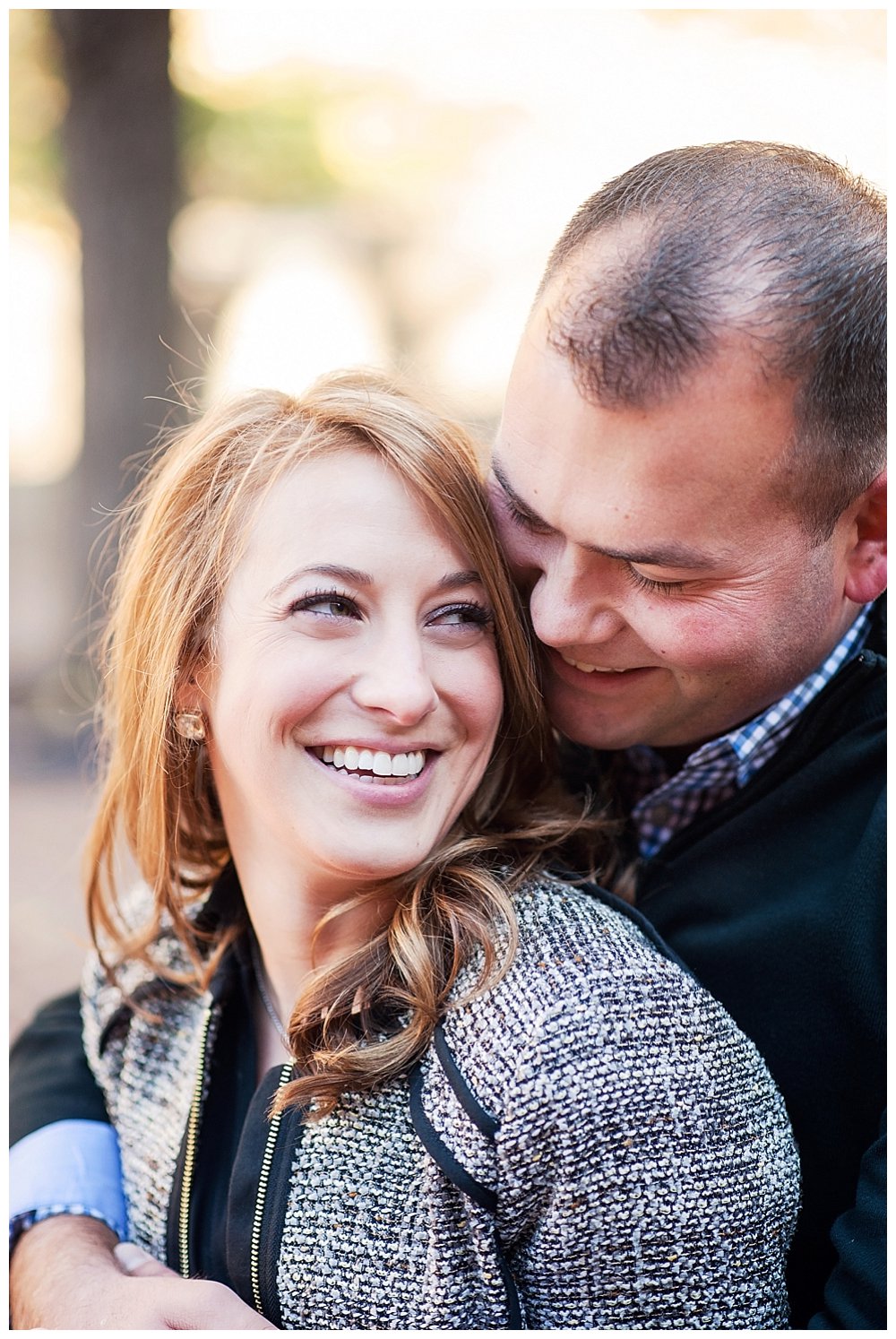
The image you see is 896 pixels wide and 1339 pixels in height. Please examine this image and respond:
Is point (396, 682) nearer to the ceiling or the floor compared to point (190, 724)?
nearer to the ceiling

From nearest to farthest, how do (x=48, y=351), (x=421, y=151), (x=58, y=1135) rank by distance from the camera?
1. (x=58, y=1135)
2. (x=48, y=351)
3. (x=421, y=151)

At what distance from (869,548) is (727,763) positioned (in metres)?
0.47

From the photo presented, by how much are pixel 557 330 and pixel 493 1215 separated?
1.39 metres

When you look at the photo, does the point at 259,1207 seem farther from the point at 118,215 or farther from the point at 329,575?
the point at 118,215

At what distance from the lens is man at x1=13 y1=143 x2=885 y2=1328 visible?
6.39ft

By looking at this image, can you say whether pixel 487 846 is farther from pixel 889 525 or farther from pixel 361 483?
pixel 889 525

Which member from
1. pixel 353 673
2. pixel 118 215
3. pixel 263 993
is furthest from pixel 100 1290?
pixel 118 215

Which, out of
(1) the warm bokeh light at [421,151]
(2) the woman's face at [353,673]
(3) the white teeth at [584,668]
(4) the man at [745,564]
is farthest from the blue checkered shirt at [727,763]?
(1) the warm bokeh light at [421,151]

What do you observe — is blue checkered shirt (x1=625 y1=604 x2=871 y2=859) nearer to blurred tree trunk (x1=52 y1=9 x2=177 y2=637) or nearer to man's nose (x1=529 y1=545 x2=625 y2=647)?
man's nose (x1=529 y1=545 x2=625 y2=647)

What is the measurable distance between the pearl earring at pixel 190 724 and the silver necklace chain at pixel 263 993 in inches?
17.2

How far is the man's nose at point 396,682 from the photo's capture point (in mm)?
1851

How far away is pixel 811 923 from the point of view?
6.79 ft

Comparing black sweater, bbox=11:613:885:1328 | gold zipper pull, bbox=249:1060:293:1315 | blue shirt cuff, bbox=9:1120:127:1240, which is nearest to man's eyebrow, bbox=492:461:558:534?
black sweater, bbox=11:613:885:1328

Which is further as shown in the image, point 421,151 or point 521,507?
point 421,151
